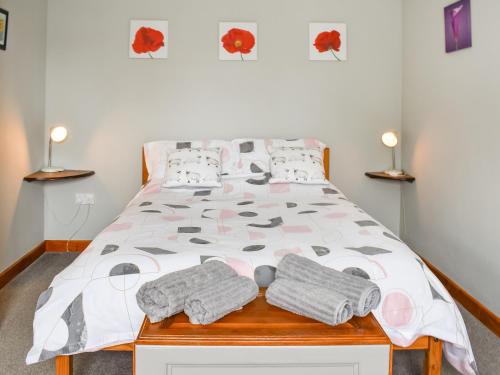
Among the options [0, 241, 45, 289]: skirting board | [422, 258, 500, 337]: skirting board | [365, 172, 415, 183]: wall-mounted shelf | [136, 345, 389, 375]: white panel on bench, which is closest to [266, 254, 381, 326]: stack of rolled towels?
[136, 345, 389, 375]: white panel on bench

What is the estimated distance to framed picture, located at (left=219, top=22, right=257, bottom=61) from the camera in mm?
3479

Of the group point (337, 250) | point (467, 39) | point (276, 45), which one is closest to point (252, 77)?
point (276, 45)

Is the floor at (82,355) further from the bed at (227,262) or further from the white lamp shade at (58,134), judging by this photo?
the white lamp shade at (58,134)

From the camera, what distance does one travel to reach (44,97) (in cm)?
346

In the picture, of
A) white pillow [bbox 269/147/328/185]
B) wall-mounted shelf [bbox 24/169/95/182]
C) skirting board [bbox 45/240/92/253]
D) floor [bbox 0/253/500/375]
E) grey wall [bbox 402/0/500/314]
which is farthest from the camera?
skirting board [bbox 45/240/92/253]

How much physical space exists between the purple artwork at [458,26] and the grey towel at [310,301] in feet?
6.67

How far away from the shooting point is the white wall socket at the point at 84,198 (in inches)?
142

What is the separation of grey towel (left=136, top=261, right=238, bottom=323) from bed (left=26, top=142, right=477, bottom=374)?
0.46 feet

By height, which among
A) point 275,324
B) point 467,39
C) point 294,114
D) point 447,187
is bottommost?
point 275,324

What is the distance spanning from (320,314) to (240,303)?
0.26m

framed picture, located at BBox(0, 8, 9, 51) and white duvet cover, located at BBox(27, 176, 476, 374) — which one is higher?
framed picture, located at BBox(0, 8, 9, 51)

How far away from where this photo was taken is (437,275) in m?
3.01

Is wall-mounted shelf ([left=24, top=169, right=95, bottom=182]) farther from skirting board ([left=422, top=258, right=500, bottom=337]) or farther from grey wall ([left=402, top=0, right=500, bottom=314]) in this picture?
skirting board ([left=422, top=258, right=500, bottom=337])

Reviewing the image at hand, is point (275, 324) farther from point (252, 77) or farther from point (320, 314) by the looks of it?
point (252, 77)
